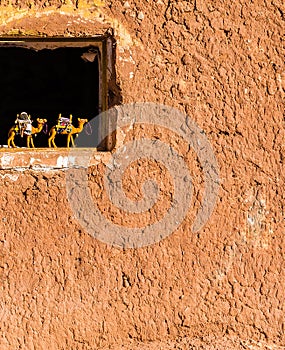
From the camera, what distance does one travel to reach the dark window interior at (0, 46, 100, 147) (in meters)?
4.11

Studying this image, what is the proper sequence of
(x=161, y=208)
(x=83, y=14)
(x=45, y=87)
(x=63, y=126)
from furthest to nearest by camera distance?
(x=45, y=87)
(x=63, y=126)
(x=161, y=208)
(x=83, y=14)

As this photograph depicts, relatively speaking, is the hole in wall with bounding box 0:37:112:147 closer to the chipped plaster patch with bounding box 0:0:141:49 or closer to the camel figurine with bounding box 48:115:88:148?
the camel figurine with bounding box 48:115:88:148

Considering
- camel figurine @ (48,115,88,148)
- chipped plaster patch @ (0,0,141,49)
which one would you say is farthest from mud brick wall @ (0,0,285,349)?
camel figurine @ (48,115,88,148)

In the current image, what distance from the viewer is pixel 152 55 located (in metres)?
2.86

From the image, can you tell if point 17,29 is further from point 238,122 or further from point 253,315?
point 253,315

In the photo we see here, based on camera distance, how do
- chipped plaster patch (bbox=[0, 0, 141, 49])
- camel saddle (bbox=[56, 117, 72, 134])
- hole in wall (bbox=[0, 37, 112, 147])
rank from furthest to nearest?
hole in wall (bbox=[0, 37, 112, 147])
camel saddle (bbox=[56, 117, 72, 134])
chipped plaster patch (bbox=[0, 0, 141, 49])

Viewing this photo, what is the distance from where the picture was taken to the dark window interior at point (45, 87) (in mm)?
4109

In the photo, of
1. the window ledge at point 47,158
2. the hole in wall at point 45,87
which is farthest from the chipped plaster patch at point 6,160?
the hole in wall at point 45,87

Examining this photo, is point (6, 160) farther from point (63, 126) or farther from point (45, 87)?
point (45, 87)

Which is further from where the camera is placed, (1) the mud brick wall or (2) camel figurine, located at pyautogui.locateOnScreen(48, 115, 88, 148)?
(2) camel figurine, located at pyautogui.locateOnScreen(48, 115, 88, 148)

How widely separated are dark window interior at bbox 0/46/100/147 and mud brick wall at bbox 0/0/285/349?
119 centimetres

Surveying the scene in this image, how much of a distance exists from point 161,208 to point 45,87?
165cm

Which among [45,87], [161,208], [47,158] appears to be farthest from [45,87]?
[161,208]

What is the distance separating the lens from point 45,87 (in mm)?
4266
